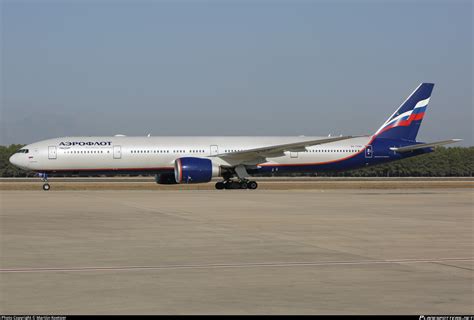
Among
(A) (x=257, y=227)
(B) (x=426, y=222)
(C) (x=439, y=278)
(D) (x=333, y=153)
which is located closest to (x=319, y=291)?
(C) (x=439, y=278)

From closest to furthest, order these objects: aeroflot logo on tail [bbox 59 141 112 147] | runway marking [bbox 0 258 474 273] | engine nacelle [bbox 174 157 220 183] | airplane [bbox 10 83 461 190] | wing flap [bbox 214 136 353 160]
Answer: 1. runway marking [bbox 0 258 474 273]
2. engine nacelle [bbox 174 157 220 183]
3. wing flap [bbox 214 136 353 160]
4. airplane [bbox 10 83 461 190]
5. aeroflot logo on tail [bbox 59 141 112 147]

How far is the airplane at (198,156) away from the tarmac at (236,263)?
793 inches

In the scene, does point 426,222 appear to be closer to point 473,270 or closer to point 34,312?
point 473,270

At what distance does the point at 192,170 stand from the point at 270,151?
536 cm

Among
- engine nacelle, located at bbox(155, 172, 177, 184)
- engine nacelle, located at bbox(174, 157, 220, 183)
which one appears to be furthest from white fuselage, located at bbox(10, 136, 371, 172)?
engine nacelle, located at bbox(174, 157, 220, 183)

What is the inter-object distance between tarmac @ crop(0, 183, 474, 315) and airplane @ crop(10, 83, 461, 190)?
20.2 m

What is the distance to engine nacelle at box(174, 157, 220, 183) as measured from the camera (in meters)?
39.8

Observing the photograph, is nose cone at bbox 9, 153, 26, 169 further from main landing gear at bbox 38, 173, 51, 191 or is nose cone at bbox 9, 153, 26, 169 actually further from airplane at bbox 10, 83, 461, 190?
main landing gear at bbox 38, 173, 51, 191

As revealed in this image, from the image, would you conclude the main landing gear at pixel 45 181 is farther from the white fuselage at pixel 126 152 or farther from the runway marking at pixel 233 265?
the runway marking at pixel 233 265

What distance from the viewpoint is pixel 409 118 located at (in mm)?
48844

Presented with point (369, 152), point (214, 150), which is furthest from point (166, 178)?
point (369, 152)

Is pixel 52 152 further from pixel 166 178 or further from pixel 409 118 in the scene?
pixel 409 118

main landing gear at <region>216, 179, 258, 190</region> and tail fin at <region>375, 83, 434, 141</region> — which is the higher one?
tail fin at <region>375, 83, 434, 141</region>

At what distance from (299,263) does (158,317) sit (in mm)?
4509
